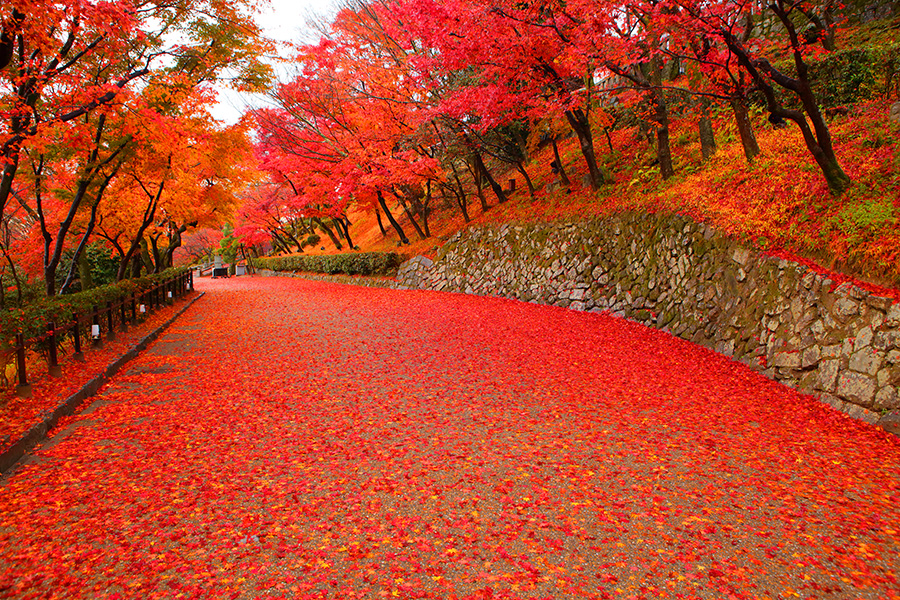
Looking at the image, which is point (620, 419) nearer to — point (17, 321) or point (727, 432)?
point (727, 432)

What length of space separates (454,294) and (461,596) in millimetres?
14168

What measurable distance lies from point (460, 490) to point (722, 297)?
600 centimetres

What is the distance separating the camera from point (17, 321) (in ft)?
19.7

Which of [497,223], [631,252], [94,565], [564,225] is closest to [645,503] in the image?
[94,565]

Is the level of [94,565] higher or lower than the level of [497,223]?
lower

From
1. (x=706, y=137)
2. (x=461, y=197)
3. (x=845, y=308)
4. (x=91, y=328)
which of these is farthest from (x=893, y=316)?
(x=461, y=197)

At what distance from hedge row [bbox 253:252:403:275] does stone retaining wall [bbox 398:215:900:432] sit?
22.9 ft

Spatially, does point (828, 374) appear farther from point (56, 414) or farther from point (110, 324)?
point (110, 324)

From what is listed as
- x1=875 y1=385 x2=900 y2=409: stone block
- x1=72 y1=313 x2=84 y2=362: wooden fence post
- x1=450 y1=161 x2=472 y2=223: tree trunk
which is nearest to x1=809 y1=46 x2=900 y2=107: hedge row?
x1=875 y1=385 x2=900 y2=409: stone block

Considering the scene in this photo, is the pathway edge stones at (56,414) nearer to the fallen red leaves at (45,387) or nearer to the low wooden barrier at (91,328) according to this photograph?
the fallen red leaves at (45,387)

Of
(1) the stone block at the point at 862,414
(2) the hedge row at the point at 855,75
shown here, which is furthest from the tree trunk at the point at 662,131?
(1) the stone block at the point at 862,414

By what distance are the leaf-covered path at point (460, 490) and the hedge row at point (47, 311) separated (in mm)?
1236

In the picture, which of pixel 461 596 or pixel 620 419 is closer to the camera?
pixel 461 596

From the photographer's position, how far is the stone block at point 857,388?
15.6 ft
